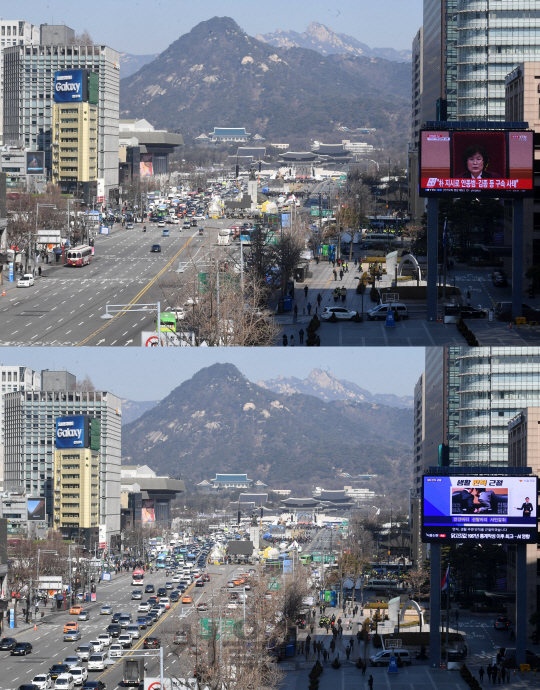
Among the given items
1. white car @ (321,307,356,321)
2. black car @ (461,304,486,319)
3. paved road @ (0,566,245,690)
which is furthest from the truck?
white car @ (321,307,356,321)

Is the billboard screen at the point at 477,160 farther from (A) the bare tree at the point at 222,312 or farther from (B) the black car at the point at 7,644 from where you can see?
(B) the black car at the point at 7,644

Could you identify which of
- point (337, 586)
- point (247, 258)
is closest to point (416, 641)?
point (337, 586)

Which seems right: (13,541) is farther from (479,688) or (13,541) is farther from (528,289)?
(479,688)

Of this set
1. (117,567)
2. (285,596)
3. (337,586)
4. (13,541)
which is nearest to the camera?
(285,596)

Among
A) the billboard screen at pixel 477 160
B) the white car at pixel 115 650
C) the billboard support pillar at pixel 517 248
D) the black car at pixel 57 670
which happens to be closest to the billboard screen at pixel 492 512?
the white car at pixel 115 650

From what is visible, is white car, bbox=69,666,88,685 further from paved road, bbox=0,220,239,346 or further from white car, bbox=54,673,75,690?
paved road, bbox=0,220,239,346

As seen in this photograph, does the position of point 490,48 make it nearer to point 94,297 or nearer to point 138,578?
point 94,297
